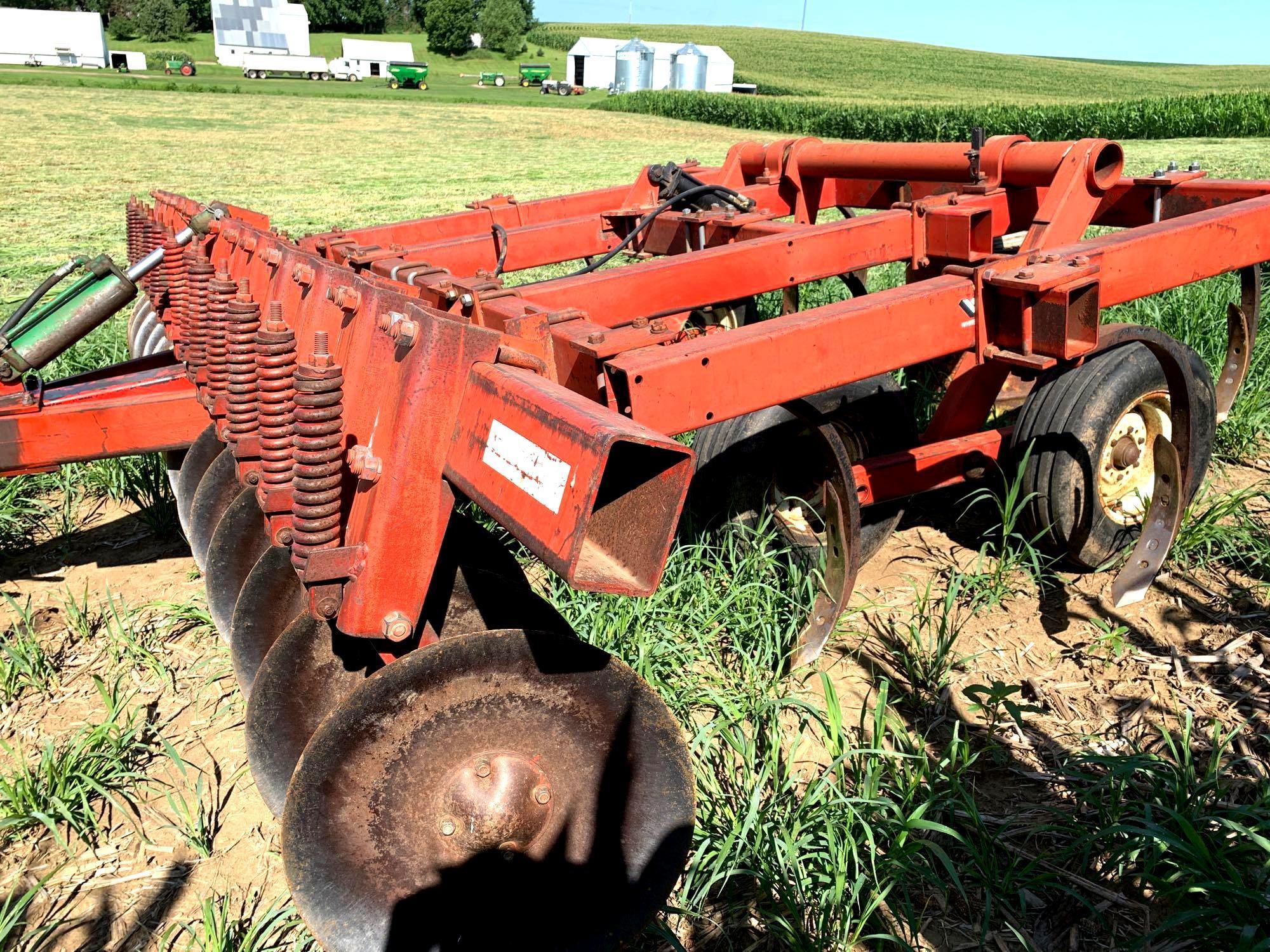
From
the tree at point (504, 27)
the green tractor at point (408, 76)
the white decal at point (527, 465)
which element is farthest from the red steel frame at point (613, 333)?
the tree at point (504, 27)

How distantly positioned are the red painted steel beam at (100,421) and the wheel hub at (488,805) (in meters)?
1.76

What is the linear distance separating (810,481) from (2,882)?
107 inches

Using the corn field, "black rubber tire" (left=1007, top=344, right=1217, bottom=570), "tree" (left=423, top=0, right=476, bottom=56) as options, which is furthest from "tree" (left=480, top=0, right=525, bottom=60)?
"black rubber tire" (left=1007, top=344, right=1217, bottom=570)

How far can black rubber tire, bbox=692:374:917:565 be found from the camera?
352 centimetres

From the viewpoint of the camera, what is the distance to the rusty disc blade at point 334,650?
7.28ft

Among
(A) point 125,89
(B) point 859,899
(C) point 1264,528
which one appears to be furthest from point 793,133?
(B) point 859,899

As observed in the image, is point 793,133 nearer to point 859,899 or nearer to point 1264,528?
point 1264,528

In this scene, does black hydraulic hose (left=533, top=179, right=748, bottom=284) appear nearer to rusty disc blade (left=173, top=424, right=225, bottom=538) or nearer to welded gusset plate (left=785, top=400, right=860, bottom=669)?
welded gusset plate (left=785, top=400, right=860, bottom=669)

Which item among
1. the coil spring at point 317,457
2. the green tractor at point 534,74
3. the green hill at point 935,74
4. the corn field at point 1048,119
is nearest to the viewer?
the coil spring at point 317,457

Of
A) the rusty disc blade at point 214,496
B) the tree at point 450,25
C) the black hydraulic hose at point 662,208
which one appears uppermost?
the tree at point 450,25

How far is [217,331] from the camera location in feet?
8.20

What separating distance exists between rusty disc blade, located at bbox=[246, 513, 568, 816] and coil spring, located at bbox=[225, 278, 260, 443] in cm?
47

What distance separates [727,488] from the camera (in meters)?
3.65

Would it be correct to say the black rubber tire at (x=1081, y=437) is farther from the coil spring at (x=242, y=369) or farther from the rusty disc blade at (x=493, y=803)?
the coil spring at (x=242, y=369)
